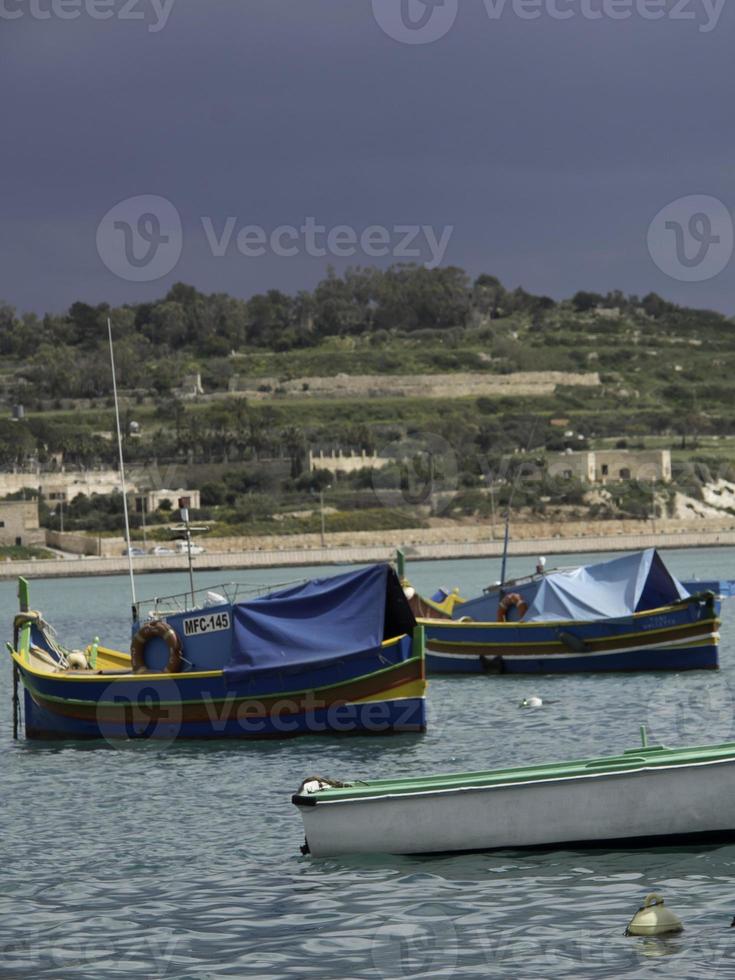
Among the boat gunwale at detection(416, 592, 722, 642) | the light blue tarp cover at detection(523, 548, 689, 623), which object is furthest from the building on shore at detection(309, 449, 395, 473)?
the light blue tarp cover at detection(523, 548, 689, 623)

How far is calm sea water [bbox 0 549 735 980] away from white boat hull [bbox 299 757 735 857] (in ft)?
0.58

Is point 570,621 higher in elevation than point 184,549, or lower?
higher

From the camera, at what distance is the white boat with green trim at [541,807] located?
13992mm

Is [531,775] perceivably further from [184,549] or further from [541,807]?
[184,549]

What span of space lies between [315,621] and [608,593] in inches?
440

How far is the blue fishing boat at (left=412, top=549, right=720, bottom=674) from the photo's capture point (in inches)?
1242

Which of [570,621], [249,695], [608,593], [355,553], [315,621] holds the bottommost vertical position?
[355,553]

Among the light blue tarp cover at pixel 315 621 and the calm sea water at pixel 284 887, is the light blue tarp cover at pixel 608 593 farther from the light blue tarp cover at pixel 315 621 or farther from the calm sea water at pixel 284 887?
the light blue tarp cover at pixel 315 621

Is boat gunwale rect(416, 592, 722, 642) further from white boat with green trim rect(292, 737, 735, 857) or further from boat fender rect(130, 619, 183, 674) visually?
white boat with green trim rect(292, 737, 735, 857)

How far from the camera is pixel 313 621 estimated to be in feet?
73.9

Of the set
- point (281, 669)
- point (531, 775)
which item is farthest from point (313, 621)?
point (531, 775)

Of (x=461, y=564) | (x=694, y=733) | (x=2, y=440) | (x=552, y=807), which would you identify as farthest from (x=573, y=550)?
(x=552, y=807)

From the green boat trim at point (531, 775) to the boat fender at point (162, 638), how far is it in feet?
28.2

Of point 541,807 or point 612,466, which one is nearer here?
point 541,807
